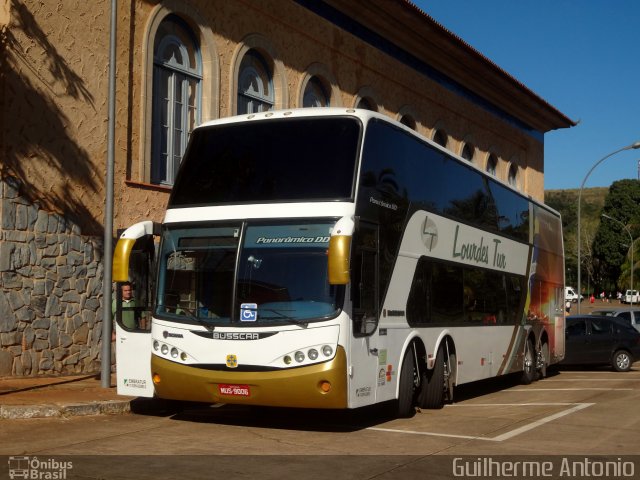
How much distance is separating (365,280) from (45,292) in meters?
7.21

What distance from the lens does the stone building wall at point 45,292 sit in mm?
15312

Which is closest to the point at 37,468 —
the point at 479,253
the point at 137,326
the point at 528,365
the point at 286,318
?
the point at 286,318

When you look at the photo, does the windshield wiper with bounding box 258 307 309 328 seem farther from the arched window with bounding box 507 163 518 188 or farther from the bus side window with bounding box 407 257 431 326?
the arched window with bounding box 507 163 518 188

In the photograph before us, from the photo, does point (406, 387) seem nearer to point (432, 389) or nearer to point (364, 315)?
point (432, 389)

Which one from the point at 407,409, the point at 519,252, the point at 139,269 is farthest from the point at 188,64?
the point at 407,409

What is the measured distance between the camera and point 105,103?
17.7m

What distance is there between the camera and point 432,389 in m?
13.8

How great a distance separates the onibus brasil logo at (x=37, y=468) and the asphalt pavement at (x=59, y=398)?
120 inches

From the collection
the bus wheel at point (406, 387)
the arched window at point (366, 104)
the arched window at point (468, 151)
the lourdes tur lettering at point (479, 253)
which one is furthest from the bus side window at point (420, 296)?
the arched window at point (468, 151)

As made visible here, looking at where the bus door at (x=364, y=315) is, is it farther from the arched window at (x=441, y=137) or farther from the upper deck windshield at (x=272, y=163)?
the arched window at (x=441, y=137)

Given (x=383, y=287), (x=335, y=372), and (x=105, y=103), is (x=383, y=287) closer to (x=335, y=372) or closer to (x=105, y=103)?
(x=335, y=372)

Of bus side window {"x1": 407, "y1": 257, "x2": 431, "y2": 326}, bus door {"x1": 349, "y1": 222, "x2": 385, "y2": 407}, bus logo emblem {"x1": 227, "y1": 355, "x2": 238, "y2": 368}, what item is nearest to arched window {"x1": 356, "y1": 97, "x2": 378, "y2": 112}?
bus side window {"x1": 407, "y1": 257, "x2": 431, "y2": 326}

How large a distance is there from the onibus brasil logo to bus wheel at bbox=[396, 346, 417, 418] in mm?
5188

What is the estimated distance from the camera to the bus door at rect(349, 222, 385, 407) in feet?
35.4
